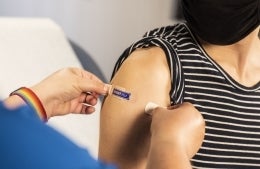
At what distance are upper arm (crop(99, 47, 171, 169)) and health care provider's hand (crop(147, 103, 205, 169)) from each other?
0.10m

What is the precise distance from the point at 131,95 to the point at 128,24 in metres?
1.09

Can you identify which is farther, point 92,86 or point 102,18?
point 102,18

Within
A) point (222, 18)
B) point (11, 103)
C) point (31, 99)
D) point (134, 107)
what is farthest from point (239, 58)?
point (11, 103)

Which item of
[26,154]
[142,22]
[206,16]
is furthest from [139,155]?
[142,22]

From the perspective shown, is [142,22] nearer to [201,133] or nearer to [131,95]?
[131,95]

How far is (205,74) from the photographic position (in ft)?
3.70

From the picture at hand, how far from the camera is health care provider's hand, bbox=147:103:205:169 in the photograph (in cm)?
74

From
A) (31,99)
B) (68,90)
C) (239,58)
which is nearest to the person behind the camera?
(31,99)

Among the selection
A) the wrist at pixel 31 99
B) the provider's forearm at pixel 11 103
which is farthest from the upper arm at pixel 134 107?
the provider's forearm at pixel 11 103

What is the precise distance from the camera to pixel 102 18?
2.00 m

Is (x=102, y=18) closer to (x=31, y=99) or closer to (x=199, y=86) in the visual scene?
(x=199, y=86)

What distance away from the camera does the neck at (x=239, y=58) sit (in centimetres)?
117

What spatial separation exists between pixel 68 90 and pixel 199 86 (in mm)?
340

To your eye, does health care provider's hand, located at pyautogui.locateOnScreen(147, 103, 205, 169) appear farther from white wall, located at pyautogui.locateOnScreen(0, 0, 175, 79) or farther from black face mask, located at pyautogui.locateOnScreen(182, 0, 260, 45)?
white wall, located at pyautogui.locateOnScreen(0, 0, 175, 79)
